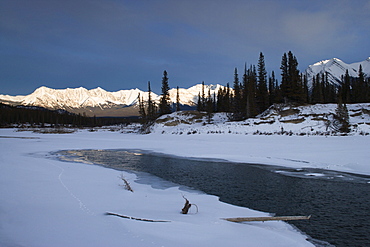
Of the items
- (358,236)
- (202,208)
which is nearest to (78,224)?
(202,208)

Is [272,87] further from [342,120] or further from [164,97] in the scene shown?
[342,120]

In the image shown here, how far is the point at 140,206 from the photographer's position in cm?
748

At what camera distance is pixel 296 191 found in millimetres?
9992

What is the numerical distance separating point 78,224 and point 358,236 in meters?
7.01

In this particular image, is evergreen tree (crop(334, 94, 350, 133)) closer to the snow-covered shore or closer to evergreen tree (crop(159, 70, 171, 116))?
the snow-covered shore

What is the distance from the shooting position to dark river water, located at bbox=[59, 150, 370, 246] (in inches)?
255

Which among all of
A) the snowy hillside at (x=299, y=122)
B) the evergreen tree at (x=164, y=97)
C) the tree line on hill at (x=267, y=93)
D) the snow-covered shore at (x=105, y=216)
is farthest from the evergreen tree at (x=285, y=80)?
the snow-covered shore at (x=105, y=216)

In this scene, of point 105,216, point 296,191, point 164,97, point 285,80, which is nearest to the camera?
point 105,216

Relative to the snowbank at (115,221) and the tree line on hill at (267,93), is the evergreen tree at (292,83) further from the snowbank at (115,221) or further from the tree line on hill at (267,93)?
the snowbank at (115,221)

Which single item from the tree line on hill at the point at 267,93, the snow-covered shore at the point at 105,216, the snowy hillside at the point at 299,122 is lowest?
the snow-covered shore at the point at 105,216

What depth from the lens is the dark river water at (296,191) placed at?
6.48 meters

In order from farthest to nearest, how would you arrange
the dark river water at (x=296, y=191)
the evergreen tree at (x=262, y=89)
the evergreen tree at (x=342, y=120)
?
the evergreen tree at (x=262, y=89), the evergreen tree at (x=342, y=120), the dark river water at (x=296, y=191)

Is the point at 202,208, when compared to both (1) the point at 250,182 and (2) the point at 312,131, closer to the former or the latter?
(1) the point at 250,182

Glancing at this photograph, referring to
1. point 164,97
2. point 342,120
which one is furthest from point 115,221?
point 164,97
